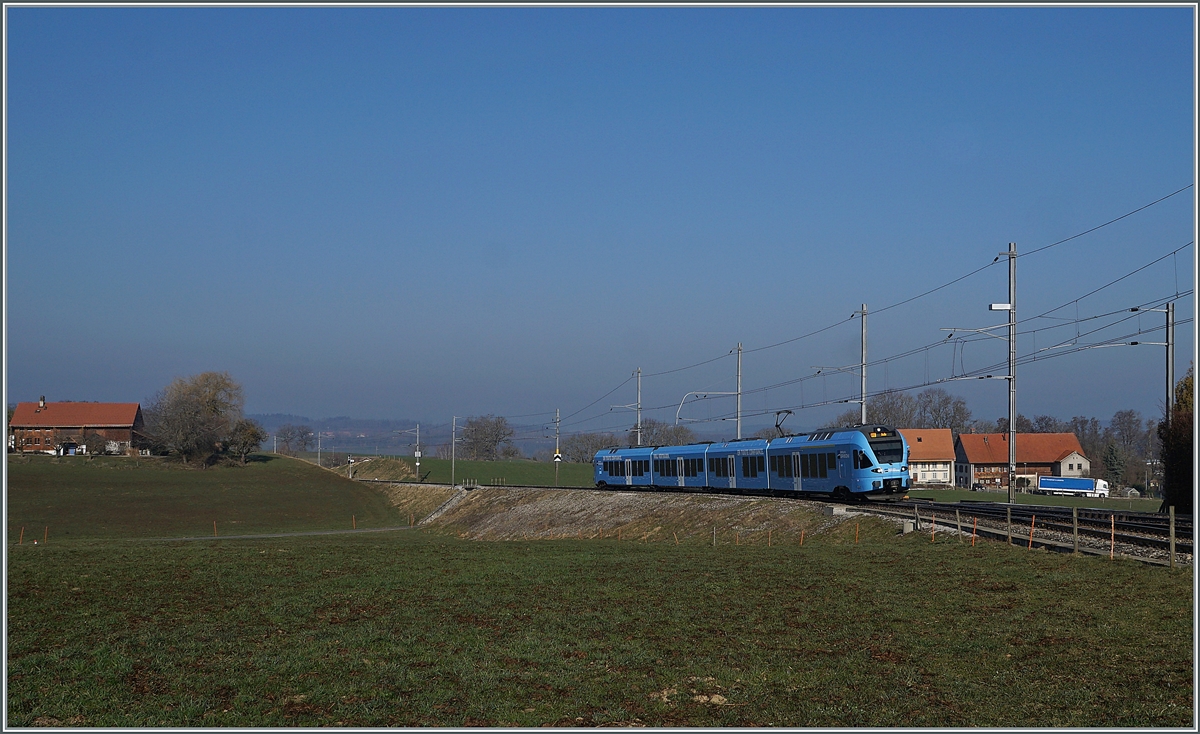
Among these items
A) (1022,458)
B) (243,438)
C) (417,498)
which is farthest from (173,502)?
(1022,458)

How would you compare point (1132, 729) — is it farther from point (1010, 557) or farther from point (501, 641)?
point (1010, 557)

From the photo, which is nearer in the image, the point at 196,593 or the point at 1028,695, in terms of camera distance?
the point at 1028,695

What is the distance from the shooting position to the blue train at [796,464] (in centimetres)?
4325

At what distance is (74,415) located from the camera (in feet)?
527

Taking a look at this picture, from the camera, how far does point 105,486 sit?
9162cm

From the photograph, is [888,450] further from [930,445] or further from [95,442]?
[95,442]

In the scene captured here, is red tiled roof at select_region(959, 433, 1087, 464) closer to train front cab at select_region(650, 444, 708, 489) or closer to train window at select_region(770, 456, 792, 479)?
train front cab at select_region(650, 444, 708, 489)

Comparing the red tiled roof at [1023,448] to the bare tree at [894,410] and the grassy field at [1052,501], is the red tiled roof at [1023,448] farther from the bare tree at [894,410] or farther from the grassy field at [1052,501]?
the grassy field at [1052,501]

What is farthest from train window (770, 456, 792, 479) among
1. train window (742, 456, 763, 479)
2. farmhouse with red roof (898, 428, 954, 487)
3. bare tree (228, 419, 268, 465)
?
bare tree (228, 419, 268, 465)

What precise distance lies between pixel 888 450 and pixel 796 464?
5.48 meters

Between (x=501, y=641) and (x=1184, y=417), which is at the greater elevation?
(x=1184, y=417)

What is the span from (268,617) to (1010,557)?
18259mm

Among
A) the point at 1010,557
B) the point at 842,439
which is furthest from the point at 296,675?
the point at 842,439

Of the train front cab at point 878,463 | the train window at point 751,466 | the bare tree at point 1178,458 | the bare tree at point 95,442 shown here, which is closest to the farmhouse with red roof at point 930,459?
the train window at point 751,466
